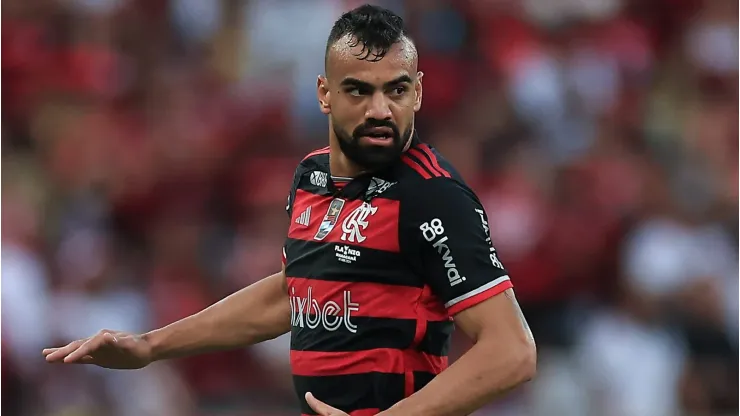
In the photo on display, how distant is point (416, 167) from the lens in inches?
127

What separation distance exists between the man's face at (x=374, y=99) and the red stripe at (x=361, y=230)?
139mm

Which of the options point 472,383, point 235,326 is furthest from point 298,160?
point 472,383

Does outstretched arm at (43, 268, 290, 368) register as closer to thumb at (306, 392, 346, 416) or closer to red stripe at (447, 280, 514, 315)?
thumb at (306, 392, 346, 416)

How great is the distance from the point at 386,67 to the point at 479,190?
4.16 meters

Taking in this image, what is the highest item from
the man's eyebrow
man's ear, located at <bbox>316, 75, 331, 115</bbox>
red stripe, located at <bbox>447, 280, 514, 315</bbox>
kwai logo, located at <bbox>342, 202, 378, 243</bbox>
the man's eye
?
the man's eyebrow

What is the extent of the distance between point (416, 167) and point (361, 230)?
24cm

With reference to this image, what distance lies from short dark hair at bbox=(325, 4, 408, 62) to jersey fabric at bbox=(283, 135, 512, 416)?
327mm

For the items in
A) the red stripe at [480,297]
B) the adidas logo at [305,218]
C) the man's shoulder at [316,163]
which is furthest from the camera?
the man's shoulder at [316,163]

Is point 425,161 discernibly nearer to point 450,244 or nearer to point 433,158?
point 433,158

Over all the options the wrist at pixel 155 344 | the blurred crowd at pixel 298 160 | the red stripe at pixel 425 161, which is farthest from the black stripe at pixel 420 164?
the blurred crowd at pixel 298 160

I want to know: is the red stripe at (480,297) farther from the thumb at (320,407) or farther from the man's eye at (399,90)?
the man's eye at (399,90)

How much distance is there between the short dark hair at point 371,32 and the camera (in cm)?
316

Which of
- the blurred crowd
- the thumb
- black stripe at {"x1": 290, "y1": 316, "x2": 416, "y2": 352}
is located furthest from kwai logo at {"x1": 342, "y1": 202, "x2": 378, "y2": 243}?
the blurred crowd

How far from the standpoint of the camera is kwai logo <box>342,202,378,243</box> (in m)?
3.19
